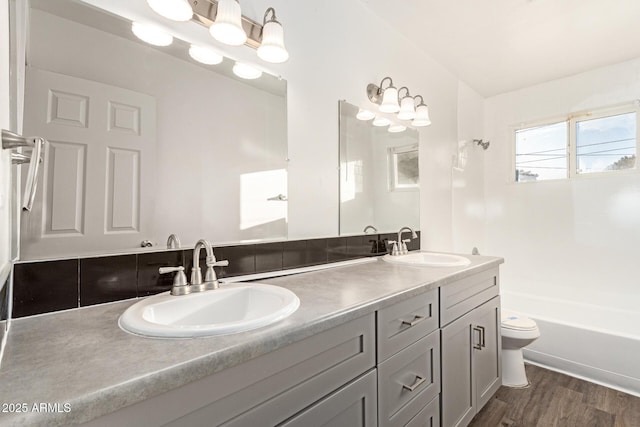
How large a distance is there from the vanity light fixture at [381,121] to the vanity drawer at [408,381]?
4.26ft

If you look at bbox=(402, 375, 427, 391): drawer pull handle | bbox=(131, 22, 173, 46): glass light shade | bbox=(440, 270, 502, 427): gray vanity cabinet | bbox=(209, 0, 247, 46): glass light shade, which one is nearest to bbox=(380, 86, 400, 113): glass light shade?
bbox=(209, 0, 247, 46): glass light shade

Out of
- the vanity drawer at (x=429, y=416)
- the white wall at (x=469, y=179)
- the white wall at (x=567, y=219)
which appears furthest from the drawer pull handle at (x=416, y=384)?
the white wall at (x=567, y=219)

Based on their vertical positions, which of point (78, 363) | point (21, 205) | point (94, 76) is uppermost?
point (94, 76)

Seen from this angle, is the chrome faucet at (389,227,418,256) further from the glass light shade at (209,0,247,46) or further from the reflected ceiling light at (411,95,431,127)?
the glass light shade at (209,0,247,46)

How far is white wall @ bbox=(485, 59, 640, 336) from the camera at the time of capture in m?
2.54

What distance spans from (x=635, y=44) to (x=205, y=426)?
11.6 ft

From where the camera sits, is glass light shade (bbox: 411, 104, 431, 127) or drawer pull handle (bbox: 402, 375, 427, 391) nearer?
drawer pull handle (bbox: 402, 375, 427, 391)

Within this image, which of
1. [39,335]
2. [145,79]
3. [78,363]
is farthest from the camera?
[145,79]

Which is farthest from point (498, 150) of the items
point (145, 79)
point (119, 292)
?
point (119, 292)

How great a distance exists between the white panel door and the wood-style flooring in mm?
2007

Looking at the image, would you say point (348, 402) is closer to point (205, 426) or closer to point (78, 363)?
point (205, 426)

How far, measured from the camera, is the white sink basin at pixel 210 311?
67 cm

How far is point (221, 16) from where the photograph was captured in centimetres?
113

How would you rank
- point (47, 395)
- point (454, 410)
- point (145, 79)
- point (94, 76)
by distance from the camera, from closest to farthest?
point (47, 395) → point (94, 76) → point (145, 79) → point (454, 410)
